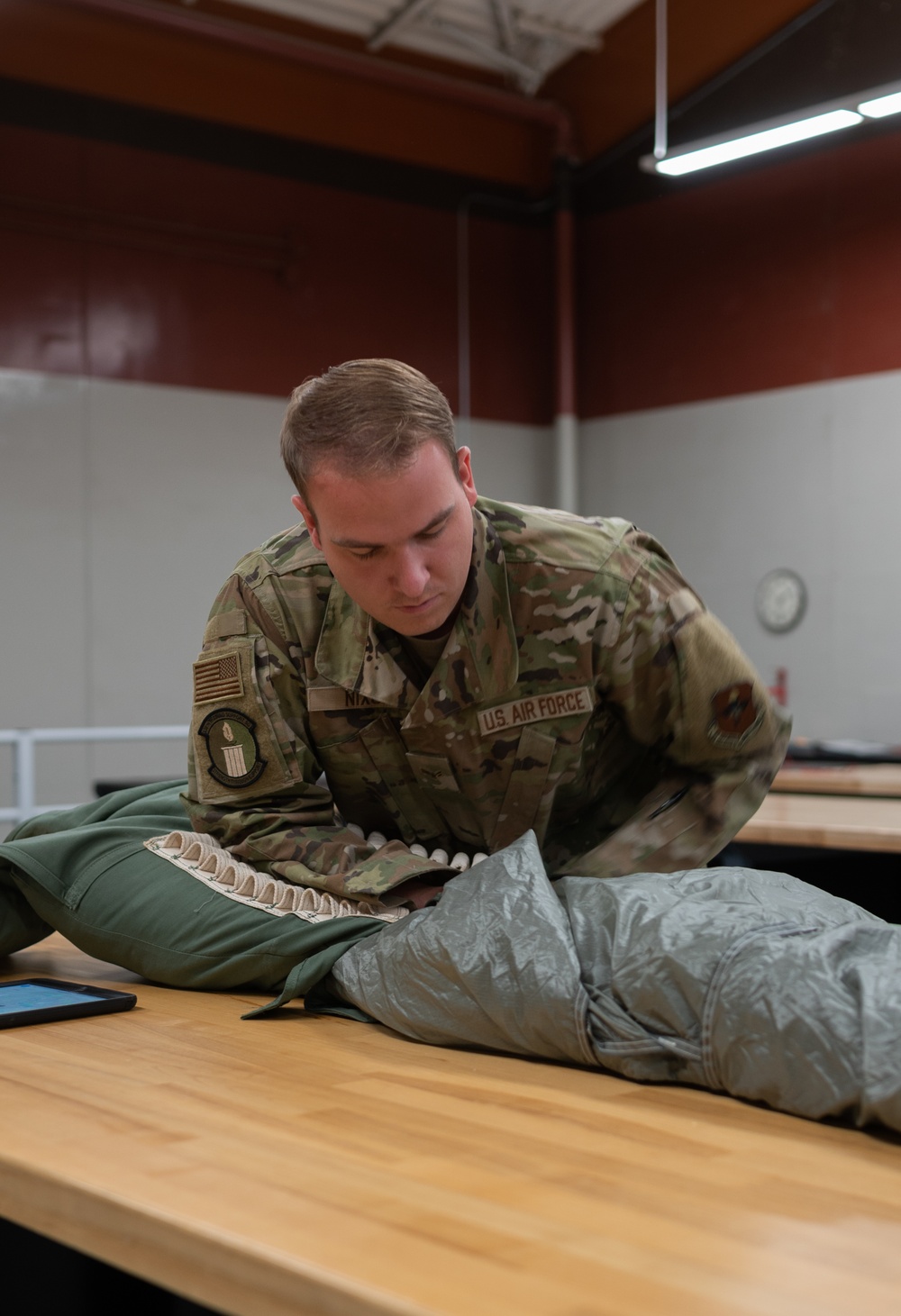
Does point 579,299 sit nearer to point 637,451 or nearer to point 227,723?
point 637,451

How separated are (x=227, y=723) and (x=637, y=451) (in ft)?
16.1

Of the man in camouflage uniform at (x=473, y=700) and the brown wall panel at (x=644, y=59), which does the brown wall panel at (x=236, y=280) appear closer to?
the brown wall panel at (x=644, y=59)

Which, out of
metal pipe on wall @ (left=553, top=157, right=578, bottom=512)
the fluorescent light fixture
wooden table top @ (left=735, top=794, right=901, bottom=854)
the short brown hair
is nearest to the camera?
the short brown hair

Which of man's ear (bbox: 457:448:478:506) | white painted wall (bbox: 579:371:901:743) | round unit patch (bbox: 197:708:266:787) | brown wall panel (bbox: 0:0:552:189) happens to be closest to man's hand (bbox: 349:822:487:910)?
round unit patch (bbox: 197:708:266:787)

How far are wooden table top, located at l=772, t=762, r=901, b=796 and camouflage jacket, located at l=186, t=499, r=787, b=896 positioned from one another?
→ 5.56ft

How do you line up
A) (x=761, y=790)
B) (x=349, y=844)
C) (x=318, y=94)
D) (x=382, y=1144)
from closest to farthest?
(x=382, y=1144) < (x=349, y=844) < (x=761, y=790) < (x=318, y=94)

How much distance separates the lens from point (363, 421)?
1292 millimetres

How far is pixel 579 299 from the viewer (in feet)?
21.1

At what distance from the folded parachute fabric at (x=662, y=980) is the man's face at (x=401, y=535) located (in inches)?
11.3

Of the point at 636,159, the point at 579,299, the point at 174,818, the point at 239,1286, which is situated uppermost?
the point at 636,159

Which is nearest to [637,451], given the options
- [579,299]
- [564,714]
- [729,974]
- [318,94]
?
[579,299]

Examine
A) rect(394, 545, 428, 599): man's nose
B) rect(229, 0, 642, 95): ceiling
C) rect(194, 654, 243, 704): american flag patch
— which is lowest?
rect(194, 654, 243, 704): american flag patch

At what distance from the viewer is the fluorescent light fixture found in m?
3.64

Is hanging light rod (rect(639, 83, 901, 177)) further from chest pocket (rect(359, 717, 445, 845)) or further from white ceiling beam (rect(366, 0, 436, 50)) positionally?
chest pocket (rect(359, 717, 445, 845))
